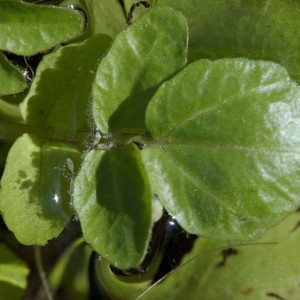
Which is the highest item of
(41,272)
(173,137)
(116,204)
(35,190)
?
(173,137)

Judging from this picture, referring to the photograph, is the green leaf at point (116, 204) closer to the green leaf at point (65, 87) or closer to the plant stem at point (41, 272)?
the green leaf at point (65, 87)

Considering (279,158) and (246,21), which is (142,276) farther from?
(246,21)

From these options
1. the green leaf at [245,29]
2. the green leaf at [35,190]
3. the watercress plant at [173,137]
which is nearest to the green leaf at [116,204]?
the watercress plant at [173,137]

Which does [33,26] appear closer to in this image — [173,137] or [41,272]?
[173,137]

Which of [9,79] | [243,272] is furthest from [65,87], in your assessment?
[243,272]

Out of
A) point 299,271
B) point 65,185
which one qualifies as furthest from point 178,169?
point 299,271

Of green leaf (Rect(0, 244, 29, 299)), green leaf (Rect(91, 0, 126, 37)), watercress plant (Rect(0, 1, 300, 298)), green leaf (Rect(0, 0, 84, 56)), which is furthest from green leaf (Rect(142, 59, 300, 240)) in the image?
green leaf (Rect(0, 244, 29, 299))
